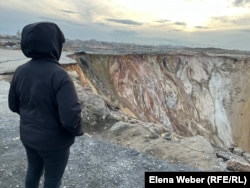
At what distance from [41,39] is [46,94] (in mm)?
556

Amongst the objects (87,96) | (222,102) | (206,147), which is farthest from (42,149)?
(222,102)

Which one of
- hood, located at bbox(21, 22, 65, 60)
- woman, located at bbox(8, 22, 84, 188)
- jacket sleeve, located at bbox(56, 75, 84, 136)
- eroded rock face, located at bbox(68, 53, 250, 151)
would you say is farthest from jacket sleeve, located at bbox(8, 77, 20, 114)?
eroded rock face, located at bbox(68, 53, 250, 151)

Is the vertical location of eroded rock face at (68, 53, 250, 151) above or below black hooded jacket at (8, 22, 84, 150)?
below

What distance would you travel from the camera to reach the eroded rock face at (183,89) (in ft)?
91.7

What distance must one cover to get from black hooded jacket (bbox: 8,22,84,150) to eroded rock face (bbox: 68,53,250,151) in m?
18.9

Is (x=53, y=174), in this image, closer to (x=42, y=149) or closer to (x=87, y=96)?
(x=42, y=149)

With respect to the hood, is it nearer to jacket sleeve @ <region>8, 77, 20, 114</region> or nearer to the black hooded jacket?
the black hooded jacket

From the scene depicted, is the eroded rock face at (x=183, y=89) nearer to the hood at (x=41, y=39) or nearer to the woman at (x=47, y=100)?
the woman at (x=47, y=100)

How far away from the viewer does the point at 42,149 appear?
3277 mm

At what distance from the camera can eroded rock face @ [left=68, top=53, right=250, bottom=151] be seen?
91.7 feet
